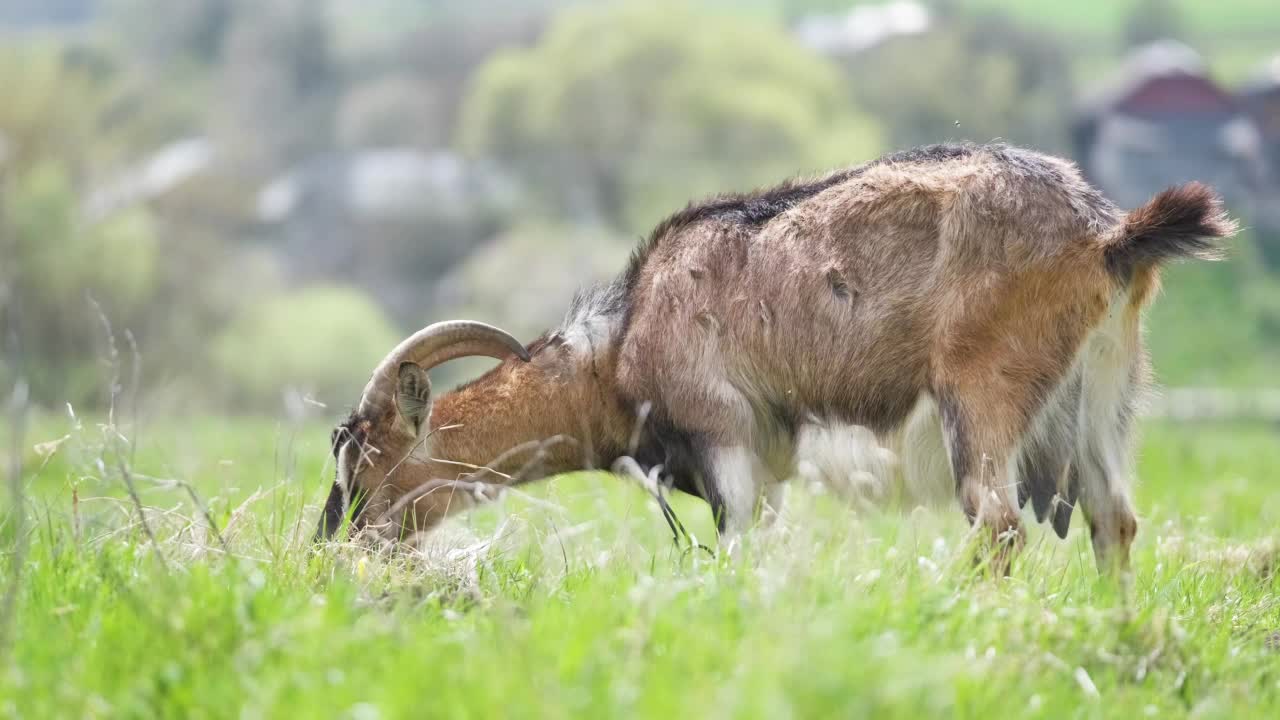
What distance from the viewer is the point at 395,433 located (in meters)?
5.86

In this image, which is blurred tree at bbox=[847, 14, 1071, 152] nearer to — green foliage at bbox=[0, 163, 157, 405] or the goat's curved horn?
green foliage at bbox=[0, 163, 157, 405]

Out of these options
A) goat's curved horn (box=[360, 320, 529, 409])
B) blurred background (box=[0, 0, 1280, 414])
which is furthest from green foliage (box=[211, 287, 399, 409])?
goat's curved horn (box=[360, 320, 529, 409])

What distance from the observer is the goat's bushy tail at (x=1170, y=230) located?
479 cm

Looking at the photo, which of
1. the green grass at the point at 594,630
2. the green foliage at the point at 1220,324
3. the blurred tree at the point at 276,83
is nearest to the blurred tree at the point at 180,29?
the blurred tree at the point at 276,83

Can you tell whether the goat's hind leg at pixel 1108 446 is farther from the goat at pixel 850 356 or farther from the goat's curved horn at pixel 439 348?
the goat's curved horn at pixel 439 348

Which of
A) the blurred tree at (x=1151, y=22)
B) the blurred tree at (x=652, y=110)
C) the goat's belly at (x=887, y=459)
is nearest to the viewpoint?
the goat's belly at (x=887, y=459)

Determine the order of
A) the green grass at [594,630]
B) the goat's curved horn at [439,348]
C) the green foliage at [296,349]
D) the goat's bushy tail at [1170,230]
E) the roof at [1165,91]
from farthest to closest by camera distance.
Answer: the roof at [1165,91] → the green foliage at [296,349] → the goat's curved horn at [439,348] → the goat's bushy tail at [1170,230] → the green grass at [594,630]

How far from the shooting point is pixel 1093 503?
5203 mm

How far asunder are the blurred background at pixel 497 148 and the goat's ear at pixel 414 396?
23.0 m

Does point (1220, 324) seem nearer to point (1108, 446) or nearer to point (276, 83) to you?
point (1108, 446)

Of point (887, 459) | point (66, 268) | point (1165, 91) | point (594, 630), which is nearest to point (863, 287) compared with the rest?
point (887, 459)

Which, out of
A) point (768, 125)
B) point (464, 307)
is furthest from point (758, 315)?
point (768, 125)

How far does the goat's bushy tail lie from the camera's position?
4.79m

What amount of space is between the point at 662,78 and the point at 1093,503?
36733 mm
